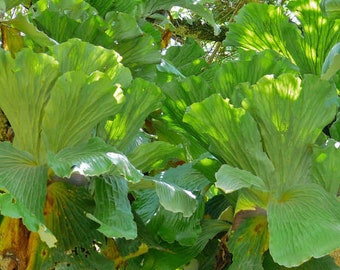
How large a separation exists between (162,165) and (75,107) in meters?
0.19

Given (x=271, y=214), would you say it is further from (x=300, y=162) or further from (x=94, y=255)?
(x=94, y=255)

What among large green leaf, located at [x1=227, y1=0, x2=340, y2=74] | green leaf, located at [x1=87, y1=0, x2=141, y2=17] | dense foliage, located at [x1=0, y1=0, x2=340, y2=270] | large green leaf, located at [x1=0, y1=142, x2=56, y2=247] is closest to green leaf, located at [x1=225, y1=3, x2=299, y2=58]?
large green leaf, located at [x1=227, y1=0, x2=340, y2=74]

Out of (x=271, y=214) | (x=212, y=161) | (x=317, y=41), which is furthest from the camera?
(x=317, y=41)

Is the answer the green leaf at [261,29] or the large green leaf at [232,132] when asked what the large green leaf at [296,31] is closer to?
the green leaf at [261,29]

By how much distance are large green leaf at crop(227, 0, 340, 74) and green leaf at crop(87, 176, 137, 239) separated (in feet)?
1.24

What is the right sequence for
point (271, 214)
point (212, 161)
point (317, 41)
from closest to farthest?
point (271, 214), point (212, 161), point (317, 41)

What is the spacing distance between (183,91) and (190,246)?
0.21 m

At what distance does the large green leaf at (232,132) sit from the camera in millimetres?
681

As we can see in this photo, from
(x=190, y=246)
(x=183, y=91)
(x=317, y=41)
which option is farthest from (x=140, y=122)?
(x=317, y=41)

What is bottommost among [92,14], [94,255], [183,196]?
[94,255]

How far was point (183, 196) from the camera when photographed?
2.29 ft

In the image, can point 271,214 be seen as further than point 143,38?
No

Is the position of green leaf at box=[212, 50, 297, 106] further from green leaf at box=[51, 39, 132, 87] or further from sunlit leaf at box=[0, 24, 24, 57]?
sunlit leaf at box=[0, 24, 24, 57]

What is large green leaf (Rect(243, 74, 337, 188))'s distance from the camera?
69 centimetres
